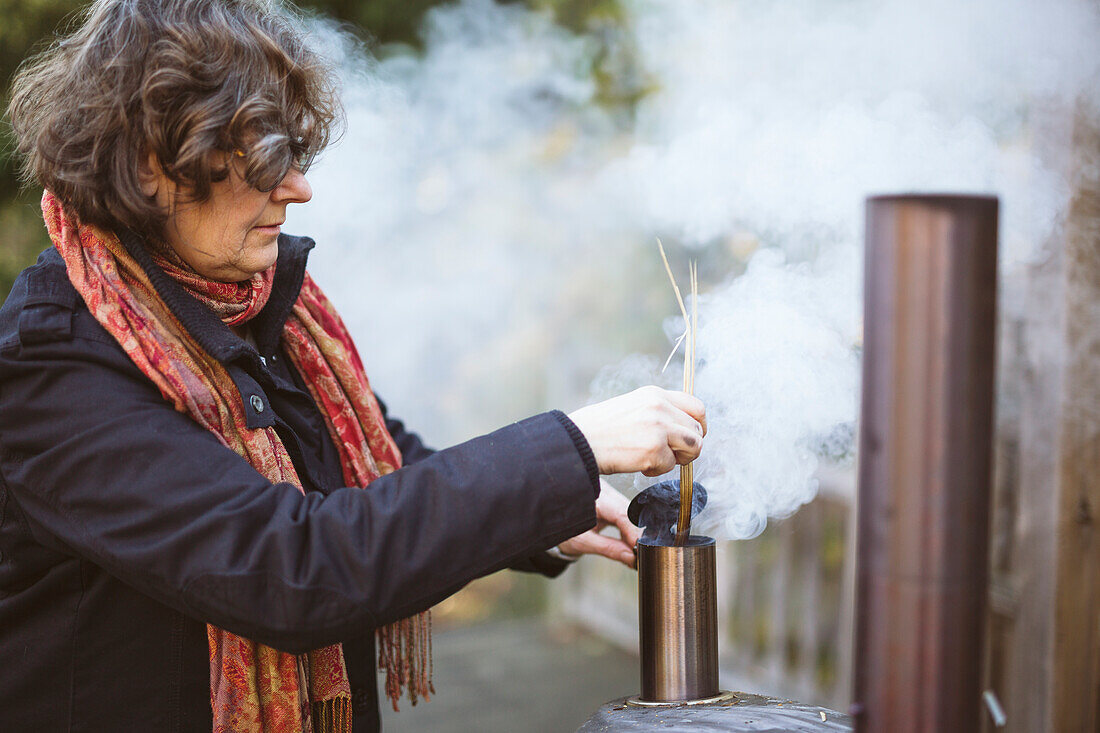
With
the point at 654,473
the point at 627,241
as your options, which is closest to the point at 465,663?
the point at 627,241

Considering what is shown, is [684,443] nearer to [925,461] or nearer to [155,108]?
[925,461]

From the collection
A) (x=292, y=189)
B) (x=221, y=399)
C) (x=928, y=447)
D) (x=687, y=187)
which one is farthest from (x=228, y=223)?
(x=687, y=187)

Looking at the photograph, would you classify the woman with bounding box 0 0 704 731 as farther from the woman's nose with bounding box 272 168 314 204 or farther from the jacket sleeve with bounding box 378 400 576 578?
the jacket sleeve with bounding box 378 400 576 578

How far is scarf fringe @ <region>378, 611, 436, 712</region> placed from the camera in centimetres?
191

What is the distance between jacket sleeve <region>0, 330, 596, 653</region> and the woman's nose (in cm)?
38

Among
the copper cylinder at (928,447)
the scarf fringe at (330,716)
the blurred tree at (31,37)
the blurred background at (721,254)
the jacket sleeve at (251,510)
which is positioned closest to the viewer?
the copper cylinder at (928,447)

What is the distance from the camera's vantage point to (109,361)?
4.09 ft

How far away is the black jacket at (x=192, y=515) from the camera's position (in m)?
1.16

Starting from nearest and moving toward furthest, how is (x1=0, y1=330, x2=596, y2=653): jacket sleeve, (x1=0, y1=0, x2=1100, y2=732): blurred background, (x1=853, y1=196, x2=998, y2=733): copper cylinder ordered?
(x1=853, y1=196, x2=998, y2=733): copper cylinder, (x1=0, y1=330, x2=596, y2=653): jacket sleeve, (x1=0, y1=0, x2=1100, y2=732): blurred background

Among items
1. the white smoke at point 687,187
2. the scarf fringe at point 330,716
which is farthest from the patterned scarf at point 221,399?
the white smoke at point 687,187

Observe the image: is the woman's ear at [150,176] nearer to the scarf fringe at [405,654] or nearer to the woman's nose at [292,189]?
the woman's nose at [292,189]

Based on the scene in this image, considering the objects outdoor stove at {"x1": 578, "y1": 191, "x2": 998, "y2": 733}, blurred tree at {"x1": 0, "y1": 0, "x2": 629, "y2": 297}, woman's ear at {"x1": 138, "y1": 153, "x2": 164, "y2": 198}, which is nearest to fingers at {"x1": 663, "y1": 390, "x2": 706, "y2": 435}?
outdoor stove at {"x1": 578, "y1": 191, "x2": 998, "y2": 733}

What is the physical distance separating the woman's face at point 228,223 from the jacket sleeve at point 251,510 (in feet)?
0.82

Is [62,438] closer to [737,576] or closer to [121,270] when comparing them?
[121,270]
